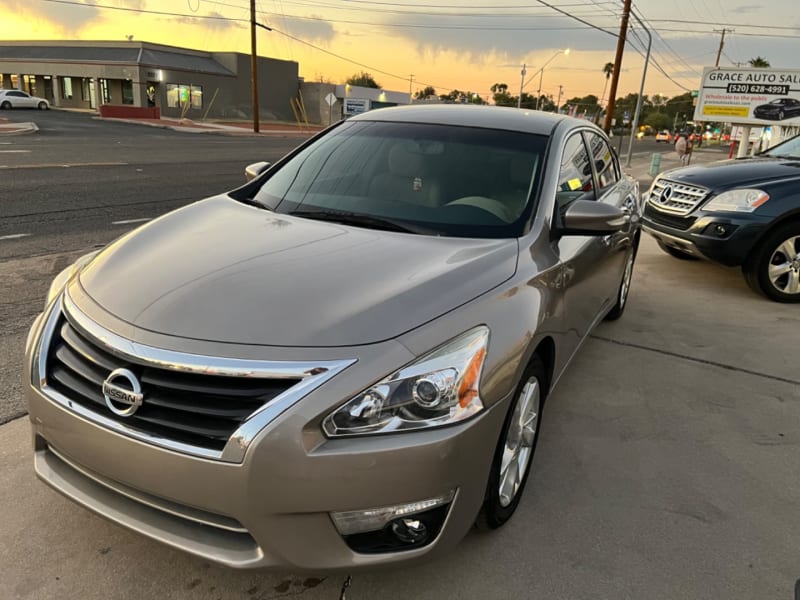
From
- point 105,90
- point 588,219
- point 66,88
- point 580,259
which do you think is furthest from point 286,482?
point 66,88

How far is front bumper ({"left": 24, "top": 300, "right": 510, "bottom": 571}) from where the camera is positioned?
5.70 feet

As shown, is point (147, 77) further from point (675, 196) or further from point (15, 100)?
point (675, 196)

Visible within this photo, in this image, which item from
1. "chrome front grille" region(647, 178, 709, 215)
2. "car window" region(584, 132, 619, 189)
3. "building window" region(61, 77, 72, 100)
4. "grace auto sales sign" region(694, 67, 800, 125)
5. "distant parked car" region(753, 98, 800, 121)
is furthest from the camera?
"building window" region(61, 77, 72, 100)

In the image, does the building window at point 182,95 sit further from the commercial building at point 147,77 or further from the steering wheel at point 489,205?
the steering wheel at point 489,205

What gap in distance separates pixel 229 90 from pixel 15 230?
4966 cm

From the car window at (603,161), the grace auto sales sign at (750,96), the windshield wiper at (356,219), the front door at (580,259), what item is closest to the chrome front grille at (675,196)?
the car window at (603,161)

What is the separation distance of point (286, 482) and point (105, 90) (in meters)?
56.5

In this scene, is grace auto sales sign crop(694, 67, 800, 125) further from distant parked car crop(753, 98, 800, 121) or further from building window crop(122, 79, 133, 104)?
building window crop(122, 79, 133, 104)

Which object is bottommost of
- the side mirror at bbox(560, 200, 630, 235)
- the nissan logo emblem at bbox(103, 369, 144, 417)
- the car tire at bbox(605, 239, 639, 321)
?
the car tire at bbox(605, 239, 639, 321)

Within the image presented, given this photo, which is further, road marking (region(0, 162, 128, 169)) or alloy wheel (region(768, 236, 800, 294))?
road marking (region(0, 162, 128, 169))

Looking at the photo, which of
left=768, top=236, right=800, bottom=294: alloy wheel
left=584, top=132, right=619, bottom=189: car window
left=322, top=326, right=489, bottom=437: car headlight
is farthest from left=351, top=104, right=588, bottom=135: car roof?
left=768, top=236, right=800, bottom=294: alloy wheel

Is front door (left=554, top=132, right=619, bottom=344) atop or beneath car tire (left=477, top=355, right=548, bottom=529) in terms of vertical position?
atop

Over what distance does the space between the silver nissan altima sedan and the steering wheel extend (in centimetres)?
8

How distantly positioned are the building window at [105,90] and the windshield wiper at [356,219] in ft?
180
